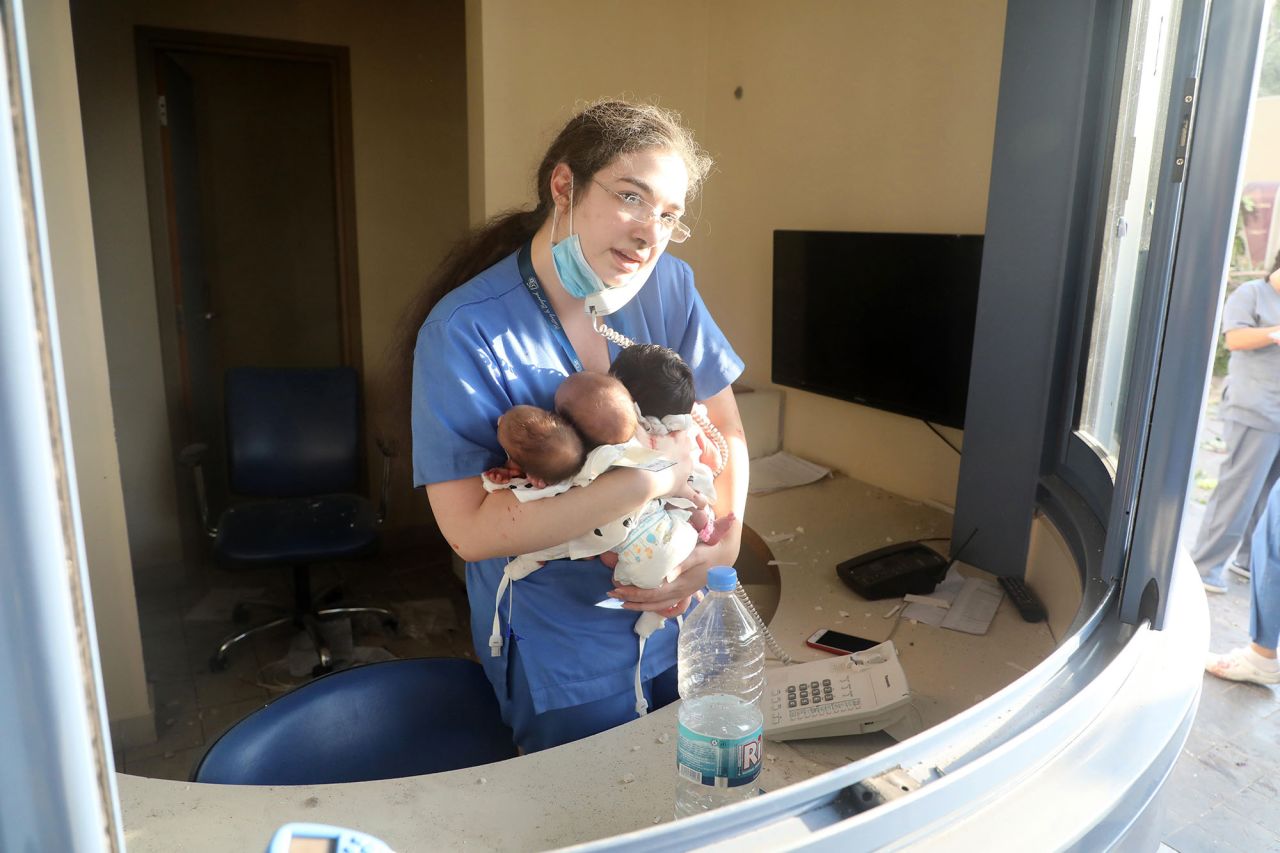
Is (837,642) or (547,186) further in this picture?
(837,642)

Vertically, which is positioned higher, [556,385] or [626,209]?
[626,209]

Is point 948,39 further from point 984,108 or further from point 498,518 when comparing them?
point 498,518

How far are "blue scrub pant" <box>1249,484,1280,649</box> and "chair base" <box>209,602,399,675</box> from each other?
304 centimetres

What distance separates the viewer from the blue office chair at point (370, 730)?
123 cm

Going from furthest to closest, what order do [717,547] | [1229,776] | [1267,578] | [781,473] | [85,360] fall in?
[1267,578] < [781,473] < [1229,776] < [85,360] < [717,547]

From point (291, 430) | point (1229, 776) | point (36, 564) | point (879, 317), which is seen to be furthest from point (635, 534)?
point (291, 430)

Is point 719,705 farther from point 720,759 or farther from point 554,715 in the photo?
point 554,715

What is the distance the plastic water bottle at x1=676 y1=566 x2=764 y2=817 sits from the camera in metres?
0.93

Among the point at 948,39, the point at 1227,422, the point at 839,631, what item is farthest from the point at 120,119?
the point at 1227,422

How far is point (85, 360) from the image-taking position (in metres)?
2.12

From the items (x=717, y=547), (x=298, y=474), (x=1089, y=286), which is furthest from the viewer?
(x=298, y=474)

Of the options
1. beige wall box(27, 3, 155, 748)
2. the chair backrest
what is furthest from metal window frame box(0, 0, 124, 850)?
the chair backrest

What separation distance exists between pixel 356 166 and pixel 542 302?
8.90 ft

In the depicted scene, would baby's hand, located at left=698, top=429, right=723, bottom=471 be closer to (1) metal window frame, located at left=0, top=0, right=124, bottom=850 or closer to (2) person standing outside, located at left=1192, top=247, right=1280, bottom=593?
(1) metal window frame, located at left=0, top=0, right=124, bottom=850
